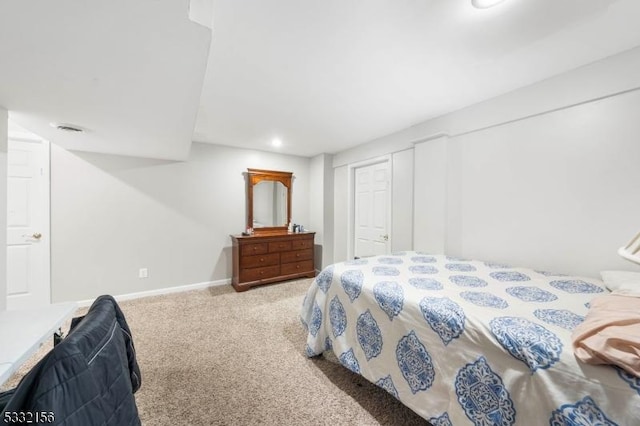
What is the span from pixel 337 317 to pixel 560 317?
1.24 metres

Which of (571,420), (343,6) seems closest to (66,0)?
(343,6)

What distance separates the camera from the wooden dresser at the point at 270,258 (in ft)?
11.6

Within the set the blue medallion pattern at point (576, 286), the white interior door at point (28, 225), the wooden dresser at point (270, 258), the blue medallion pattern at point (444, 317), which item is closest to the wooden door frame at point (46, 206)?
the white interior door at point (28, 225)

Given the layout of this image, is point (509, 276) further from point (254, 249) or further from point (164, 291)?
point (164, 291)

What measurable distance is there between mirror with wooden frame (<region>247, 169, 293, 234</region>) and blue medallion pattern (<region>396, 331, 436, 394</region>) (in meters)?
3.09

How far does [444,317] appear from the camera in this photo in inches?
47.7

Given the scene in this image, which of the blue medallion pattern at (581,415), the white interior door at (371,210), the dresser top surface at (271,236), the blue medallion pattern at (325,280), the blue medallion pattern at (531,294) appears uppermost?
the white interior door at (371,210)

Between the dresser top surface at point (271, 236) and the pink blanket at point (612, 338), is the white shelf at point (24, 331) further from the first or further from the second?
the dresser top surface at point (271, 236)

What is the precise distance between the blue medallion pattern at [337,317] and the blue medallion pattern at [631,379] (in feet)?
4.20

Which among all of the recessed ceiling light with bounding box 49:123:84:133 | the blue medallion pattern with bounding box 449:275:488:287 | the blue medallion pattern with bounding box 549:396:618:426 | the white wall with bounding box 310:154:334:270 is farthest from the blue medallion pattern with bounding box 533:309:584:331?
the recessed ceiling light with bounding box 49:123:84:133

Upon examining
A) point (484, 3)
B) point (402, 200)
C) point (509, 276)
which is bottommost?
point (509, 276)

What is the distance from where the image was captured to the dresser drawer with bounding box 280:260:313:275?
3.93m

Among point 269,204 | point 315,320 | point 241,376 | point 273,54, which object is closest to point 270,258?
point 269,204

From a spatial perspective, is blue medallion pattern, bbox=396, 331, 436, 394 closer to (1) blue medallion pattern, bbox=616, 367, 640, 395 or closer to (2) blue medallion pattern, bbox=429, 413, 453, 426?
(2) blue medallion pattern, bbox=429, 413, 453, 426
